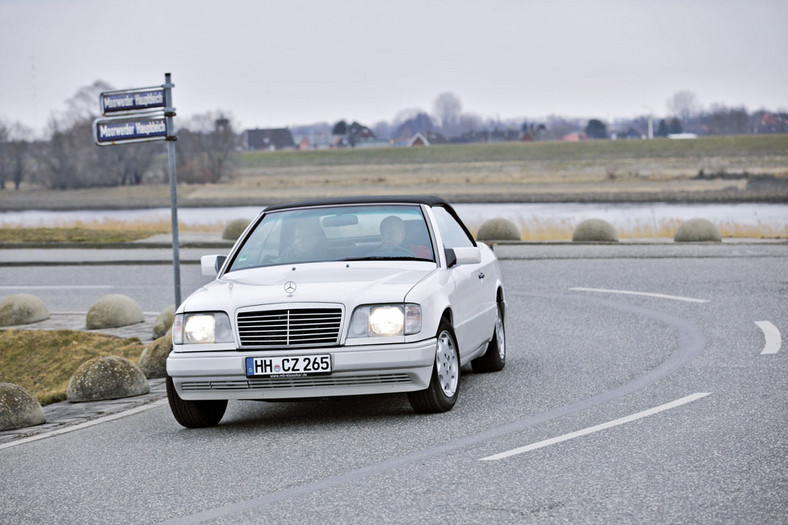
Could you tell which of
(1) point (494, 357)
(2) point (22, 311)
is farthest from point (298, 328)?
(2) point (22, 311)

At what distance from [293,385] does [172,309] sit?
21.9 feet

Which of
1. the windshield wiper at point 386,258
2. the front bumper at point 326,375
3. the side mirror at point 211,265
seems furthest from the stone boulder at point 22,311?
the front bumper at point 326,375

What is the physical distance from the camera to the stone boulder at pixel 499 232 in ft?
98.3

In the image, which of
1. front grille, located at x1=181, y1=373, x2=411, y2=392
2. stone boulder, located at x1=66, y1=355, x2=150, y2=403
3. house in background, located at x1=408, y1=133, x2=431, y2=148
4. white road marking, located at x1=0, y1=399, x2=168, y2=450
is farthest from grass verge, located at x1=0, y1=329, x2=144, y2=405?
house in background, located at x1=408, y1=133, x2=431, y2=148

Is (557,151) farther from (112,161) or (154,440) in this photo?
(154,440)

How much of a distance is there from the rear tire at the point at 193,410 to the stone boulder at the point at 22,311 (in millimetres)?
8763

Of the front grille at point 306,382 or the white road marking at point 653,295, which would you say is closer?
the front grille at point 306,382

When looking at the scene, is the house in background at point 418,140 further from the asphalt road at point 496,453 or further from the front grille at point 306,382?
the front grille at point 306,382

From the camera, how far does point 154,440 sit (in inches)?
326

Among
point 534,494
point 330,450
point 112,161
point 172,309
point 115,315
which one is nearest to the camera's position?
point 534,494

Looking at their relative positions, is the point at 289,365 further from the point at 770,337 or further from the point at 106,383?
the point at 770,337

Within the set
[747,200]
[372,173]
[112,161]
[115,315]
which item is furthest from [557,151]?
[115,315]

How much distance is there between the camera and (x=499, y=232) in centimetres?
3005

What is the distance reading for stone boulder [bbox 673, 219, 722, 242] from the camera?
91.2 ft
